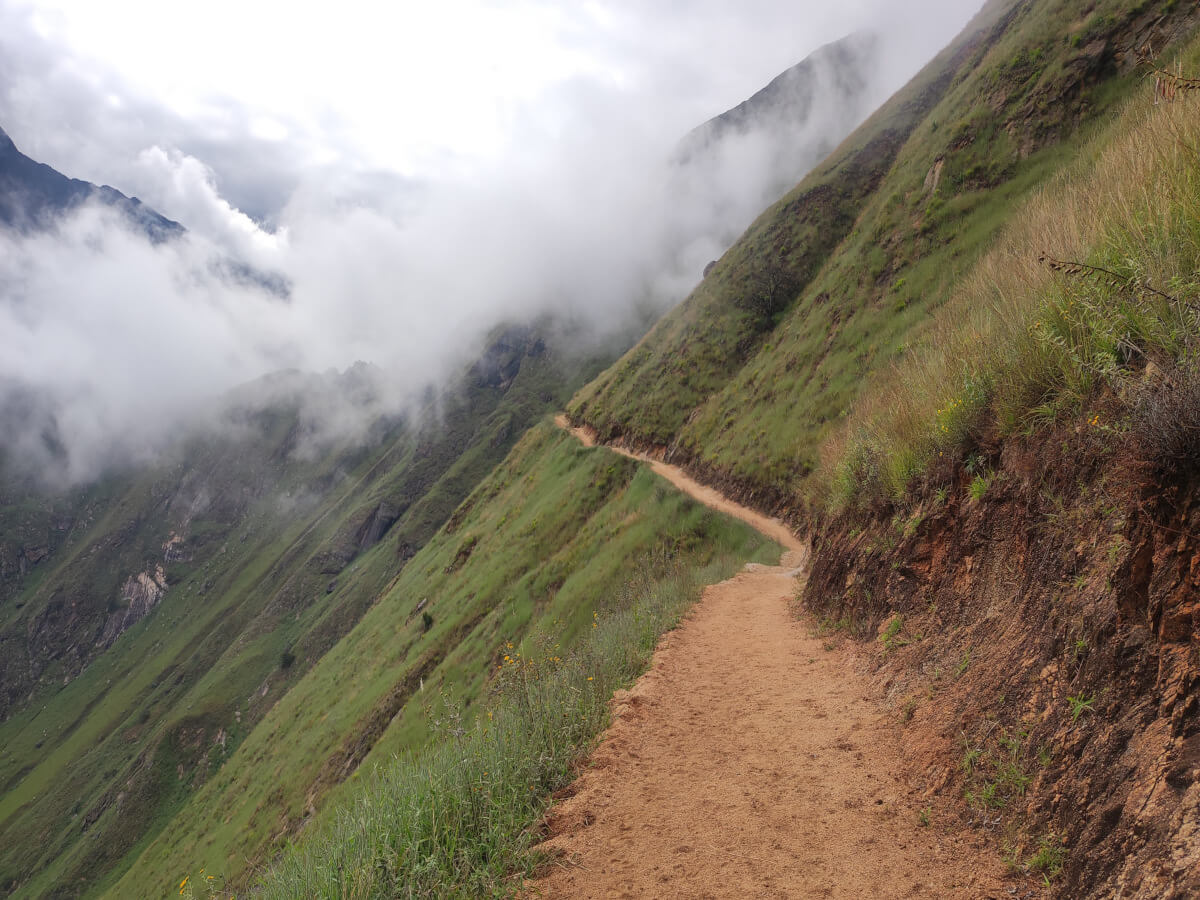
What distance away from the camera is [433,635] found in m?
42.0

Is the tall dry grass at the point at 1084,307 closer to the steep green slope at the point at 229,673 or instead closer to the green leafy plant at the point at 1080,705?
the green leafy plant at the point at 1080,705

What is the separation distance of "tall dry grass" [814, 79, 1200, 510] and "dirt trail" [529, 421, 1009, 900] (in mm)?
3329

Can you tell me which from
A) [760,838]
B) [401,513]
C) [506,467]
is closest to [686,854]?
[760,838]

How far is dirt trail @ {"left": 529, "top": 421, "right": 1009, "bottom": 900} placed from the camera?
3.94 meters

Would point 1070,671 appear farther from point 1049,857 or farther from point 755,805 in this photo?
point 755,805

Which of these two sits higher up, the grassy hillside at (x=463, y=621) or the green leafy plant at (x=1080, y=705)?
the green leafy plant at (x=1080, y=705)

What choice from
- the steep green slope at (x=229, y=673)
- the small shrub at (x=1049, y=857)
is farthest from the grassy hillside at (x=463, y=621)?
the steep green slope at (x=229, y=673)

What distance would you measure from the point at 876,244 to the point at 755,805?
39309mm

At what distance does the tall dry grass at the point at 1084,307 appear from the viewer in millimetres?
4031

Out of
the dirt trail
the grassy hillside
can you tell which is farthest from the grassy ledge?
the grassy hillside

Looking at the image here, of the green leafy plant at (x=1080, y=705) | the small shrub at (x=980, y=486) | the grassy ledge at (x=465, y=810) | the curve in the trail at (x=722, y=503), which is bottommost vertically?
the curve in the trail at (x=722, y=503)

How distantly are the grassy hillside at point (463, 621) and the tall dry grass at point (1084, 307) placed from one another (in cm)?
684

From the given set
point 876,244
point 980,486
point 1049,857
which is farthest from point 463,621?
point 1049,857

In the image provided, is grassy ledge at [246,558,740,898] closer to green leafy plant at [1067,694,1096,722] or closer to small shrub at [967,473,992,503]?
green leafy plant at [1067,694,1096,722]
